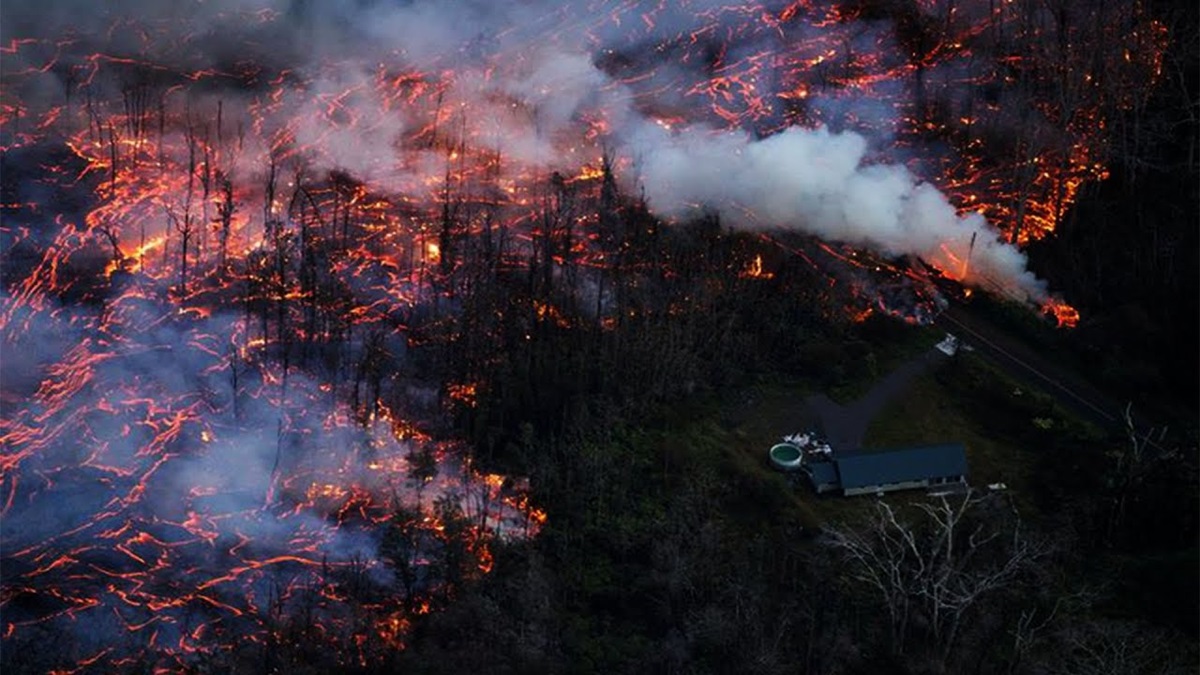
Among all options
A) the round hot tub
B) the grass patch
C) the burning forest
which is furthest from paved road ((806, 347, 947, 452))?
the burning forest

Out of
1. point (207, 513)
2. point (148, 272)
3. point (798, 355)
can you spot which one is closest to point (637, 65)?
point (798, 355)

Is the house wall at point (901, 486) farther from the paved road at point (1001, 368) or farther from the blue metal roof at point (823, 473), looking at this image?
the paved road at point (1001, 368)

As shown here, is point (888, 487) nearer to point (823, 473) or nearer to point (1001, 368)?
point (823, 473)

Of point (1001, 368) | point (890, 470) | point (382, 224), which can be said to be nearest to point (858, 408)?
point (890, 470)

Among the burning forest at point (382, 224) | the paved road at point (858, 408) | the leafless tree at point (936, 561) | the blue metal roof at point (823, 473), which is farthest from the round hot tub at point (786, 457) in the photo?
the burning forest at point (382, 224)

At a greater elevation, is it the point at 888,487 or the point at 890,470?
the point at 890,470

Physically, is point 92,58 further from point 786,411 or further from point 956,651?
point 956,651
